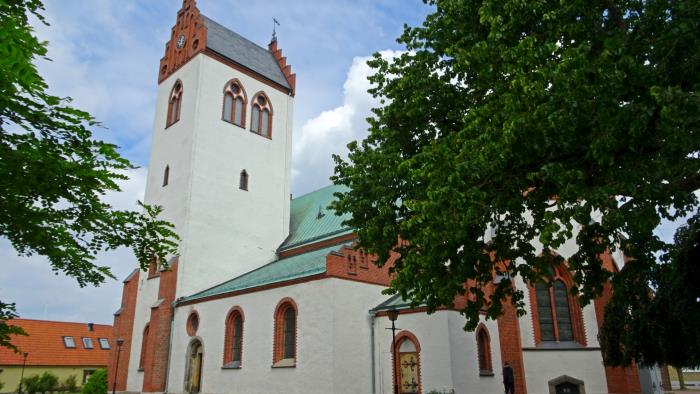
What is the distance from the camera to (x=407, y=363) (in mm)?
17562

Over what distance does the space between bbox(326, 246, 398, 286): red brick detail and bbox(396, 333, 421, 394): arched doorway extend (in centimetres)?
238

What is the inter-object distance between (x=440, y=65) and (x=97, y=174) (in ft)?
23.9

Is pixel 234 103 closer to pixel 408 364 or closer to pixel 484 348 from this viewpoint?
pixel 408 364

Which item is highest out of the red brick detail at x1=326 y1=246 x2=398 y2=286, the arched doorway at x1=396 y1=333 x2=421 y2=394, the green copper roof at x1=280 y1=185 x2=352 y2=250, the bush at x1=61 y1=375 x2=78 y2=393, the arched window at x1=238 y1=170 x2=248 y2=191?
the arched window at x1=238 y1=170 x2=248 y2=191

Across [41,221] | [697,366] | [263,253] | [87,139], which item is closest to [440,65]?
[87,139]

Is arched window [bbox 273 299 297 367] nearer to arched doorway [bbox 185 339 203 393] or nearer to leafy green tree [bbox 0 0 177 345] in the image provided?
arched doorway [bbox 185 339 203 393]

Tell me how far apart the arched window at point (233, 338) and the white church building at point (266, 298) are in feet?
0.18

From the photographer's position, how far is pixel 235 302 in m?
21.5

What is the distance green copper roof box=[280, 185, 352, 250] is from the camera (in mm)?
24969

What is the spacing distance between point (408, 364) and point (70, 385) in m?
33.1

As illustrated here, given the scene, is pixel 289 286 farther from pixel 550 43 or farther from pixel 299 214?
pixel 550 43

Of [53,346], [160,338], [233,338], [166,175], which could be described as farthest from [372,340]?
[53,346]

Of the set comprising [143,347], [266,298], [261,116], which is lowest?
[143,347]

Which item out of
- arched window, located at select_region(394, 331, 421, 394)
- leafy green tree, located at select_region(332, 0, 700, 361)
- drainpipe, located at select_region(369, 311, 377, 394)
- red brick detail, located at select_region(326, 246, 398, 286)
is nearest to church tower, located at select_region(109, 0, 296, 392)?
red brick detail, located at select_region(326, 246, 398, 286)
